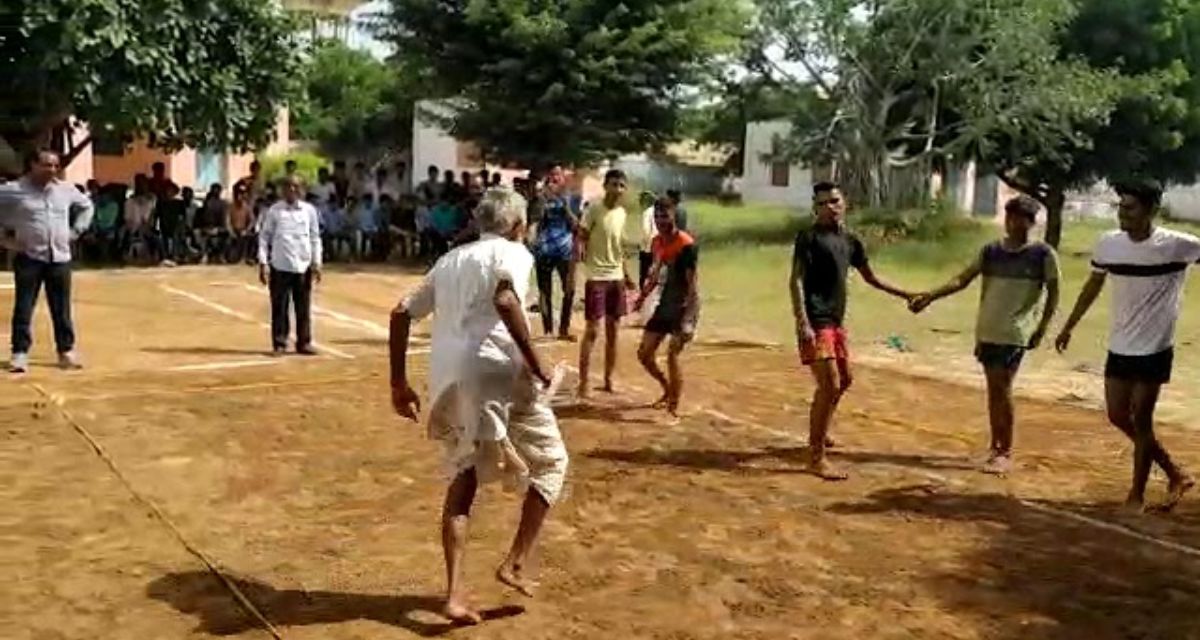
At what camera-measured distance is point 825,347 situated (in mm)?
7875

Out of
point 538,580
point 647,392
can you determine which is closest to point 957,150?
point 647,392

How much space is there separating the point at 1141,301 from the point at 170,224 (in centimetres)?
1661

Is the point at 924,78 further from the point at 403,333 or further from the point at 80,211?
the point at 403,333

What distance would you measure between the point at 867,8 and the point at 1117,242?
706 inches

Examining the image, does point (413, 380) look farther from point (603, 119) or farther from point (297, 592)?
point (603, 119)

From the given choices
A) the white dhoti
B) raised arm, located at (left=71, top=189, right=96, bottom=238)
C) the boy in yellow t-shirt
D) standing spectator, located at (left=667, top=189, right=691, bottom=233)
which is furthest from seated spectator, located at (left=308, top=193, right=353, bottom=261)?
the white dhoti

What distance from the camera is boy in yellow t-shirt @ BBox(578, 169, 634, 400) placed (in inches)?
408

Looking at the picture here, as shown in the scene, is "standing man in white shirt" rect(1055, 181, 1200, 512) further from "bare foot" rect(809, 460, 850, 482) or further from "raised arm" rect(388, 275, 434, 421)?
"raised arm" rect(388, 275, 434, 421)

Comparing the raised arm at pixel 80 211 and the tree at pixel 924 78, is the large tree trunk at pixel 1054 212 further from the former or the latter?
the raised arm at pixel 80 211

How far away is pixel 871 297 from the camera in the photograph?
17.5m

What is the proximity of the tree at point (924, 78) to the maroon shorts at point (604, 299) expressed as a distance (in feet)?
48.6

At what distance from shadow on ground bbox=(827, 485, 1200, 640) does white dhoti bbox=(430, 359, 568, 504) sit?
181cm

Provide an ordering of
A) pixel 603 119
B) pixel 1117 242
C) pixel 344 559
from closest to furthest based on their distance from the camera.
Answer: pixel 344 559 < pixel 1117 242 < pixel 603 119

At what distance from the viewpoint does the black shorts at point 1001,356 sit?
8109 millimetres
